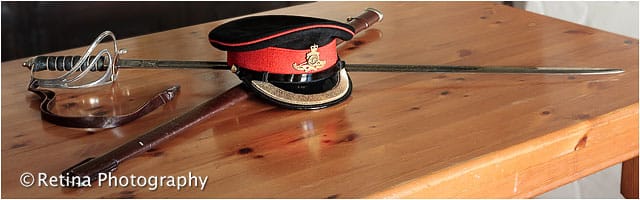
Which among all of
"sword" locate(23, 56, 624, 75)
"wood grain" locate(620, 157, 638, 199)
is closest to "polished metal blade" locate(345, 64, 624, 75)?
"sword" locate(23, 56, 624, 75)

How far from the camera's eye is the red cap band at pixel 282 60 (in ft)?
3.23

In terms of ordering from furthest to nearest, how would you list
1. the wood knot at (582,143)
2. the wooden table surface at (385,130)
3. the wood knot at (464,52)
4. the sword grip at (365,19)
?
the sword grip at (365,19) → the wood knot at (464,52) → the wood knot at (582,143) → the wooden table surface at (385,130)

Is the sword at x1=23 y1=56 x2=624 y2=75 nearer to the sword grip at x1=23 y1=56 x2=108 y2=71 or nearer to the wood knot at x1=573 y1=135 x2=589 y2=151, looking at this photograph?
the sword grip at x1=23 y1=56 x2=108 y2=71

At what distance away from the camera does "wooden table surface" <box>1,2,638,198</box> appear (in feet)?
2.74

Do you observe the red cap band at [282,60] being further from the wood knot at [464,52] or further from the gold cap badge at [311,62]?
the wood knot at [464,52]

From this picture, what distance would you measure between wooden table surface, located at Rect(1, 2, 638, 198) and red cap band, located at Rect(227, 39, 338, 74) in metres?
0.05

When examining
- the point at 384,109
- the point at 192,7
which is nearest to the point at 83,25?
the point at 192,7

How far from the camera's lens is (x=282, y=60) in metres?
0.99

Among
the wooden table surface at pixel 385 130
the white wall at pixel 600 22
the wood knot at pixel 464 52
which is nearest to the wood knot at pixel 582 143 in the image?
the wooden table surface at pixel 385 130

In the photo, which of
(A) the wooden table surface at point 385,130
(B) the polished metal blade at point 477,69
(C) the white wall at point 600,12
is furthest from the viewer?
(C) the white wall at point 600,12

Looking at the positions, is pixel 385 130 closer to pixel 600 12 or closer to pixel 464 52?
pixel 464 52

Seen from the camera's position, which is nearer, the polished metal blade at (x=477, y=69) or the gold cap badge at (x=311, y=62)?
the gold cap badge at (x=311, y=62)

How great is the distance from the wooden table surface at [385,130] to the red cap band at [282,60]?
0.15ft

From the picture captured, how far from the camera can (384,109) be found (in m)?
1.00
